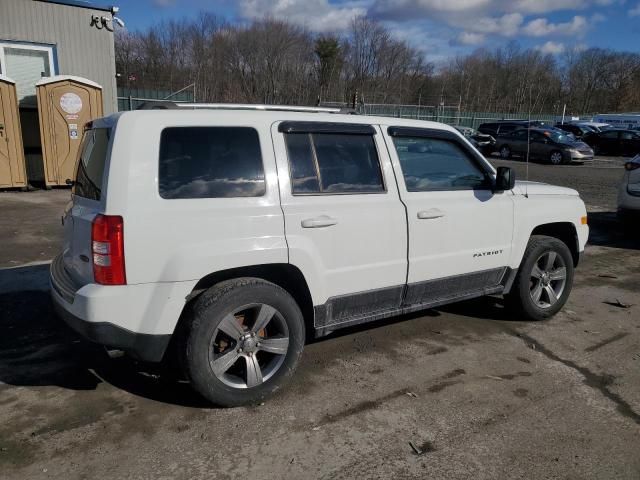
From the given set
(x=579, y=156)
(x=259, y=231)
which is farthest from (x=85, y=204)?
(x=579, y=156)

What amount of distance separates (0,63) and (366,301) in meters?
12.3

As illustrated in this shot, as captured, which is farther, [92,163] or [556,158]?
[556,158]

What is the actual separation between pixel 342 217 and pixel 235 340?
109cm

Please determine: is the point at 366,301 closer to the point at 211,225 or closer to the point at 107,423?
the point at 211,225

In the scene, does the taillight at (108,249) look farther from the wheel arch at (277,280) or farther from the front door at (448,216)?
the front door at (448,216)

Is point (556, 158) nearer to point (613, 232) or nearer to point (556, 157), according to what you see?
point (556, 157)

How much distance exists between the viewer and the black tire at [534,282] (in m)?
4.80

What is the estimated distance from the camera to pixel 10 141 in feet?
38.0

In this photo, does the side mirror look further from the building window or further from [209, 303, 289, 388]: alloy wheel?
the building window

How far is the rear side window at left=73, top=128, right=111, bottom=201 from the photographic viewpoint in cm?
317

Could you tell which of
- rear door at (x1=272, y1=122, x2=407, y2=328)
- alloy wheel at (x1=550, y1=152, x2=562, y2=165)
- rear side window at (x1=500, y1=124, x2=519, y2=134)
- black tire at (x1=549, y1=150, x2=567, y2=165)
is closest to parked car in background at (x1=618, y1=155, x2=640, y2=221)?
rear door at (x1=272, y1=122, x2=407, y2=328)

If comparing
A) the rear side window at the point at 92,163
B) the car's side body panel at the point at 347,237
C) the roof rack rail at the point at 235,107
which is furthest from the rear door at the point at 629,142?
the rear side window at the point at 92,163

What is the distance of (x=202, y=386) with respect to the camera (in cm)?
323

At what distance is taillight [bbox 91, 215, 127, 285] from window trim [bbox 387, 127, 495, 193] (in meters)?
2.09
